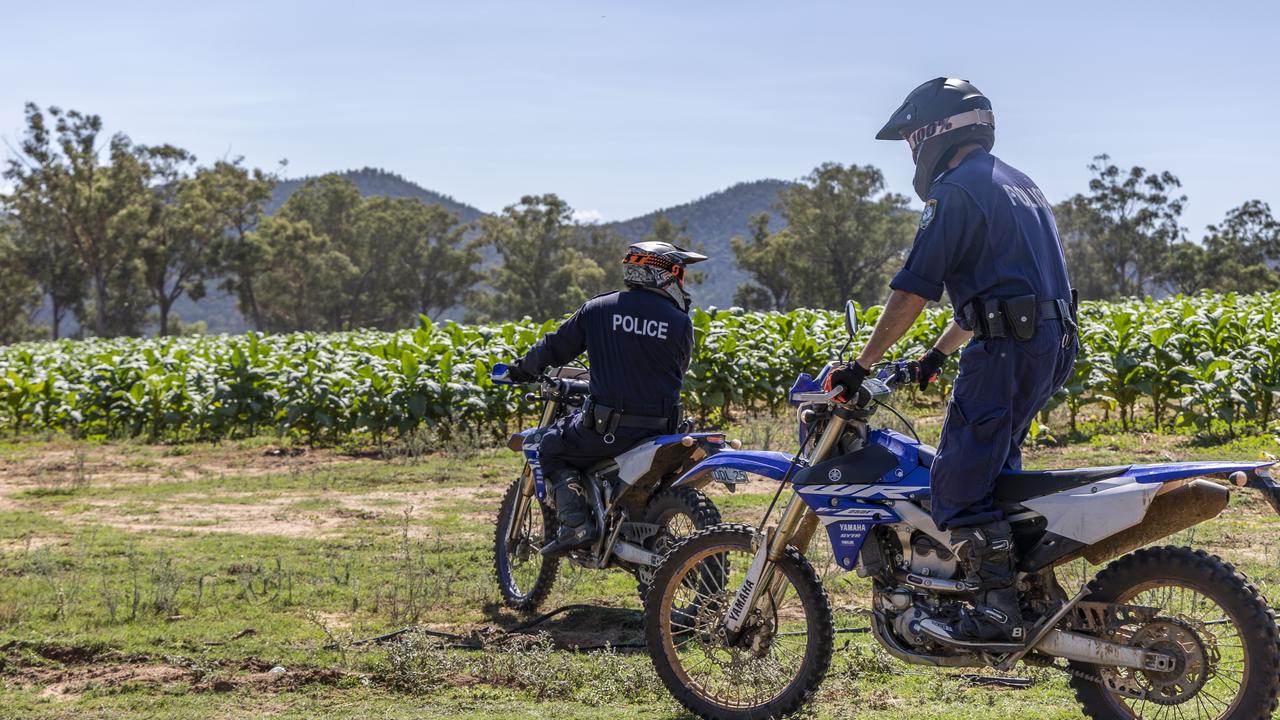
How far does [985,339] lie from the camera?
4574 millimetres

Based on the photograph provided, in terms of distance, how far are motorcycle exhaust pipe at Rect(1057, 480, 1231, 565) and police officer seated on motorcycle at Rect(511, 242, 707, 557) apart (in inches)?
107

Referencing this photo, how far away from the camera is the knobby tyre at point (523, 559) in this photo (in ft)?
25.2

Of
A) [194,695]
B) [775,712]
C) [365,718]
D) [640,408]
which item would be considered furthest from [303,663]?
[775,712]

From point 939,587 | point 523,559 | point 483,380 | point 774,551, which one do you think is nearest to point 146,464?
point 483,380

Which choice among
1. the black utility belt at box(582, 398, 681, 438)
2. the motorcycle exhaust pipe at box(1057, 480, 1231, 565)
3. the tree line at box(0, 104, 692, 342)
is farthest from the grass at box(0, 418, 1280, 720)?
the tree line at box(0, 104, 692, 342)

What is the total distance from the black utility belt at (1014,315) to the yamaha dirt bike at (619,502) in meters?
1.64

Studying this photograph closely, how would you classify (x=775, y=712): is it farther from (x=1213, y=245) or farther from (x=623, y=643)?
(x=1213, y=245)

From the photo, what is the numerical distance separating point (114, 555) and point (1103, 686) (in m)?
7.60

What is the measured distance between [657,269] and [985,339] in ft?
8.70

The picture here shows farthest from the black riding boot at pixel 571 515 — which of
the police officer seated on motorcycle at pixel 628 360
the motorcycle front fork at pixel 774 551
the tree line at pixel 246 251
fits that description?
the tree line at pixel 246 251

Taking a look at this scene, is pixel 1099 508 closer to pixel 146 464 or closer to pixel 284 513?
pixel 284 513

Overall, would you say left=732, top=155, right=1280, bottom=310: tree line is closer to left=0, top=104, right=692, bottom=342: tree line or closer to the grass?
left=0, top=104, right=692, bottom=342: tree line

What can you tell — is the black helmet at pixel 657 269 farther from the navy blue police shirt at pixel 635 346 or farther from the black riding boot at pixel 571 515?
the black riding boot at pixel 571 515

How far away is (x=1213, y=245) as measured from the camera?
286ft
